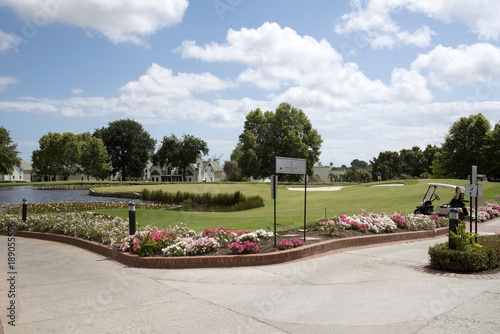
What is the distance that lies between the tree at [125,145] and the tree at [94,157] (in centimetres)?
263

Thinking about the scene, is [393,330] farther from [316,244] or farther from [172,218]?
[172,218]

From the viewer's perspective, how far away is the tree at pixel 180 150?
79.2 m

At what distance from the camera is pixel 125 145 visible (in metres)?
80.1

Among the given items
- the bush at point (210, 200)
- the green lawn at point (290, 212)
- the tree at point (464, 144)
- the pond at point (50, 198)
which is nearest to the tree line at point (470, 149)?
the tree at point (464, 144)

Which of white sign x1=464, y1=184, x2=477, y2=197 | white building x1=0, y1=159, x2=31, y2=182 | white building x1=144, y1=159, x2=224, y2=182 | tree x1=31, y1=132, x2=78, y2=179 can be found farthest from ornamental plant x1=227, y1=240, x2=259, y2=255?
white building x1=0, y1=159, x2=31, y2=182

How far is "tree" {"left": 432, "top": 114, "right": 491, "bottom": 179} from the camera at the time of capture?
177 feet

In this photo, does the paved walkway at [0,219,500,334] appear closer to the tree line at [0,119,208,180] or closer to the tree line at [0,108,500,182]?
the tree line at [0,108,500,182]

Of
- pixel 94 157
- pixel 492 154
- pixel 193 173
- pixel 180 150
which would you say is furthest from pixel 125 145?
pixel 492 154

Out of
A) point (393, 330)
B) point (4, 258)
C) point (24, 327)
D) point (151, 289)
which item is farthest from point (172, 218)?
point (393, 330)

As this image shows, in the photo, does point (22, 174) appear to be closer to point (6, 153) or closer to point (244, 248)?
point (6, 153)

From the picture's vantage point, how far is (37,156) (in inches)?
3391

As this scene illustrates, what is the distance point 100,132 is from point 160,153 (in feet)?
43.5

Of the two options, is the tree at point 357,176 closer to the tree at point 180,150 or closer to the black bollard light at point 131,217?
the tree at point 180,150

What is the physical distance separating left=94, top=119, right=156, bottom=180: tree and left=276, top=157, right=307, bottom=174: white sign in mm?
74115
